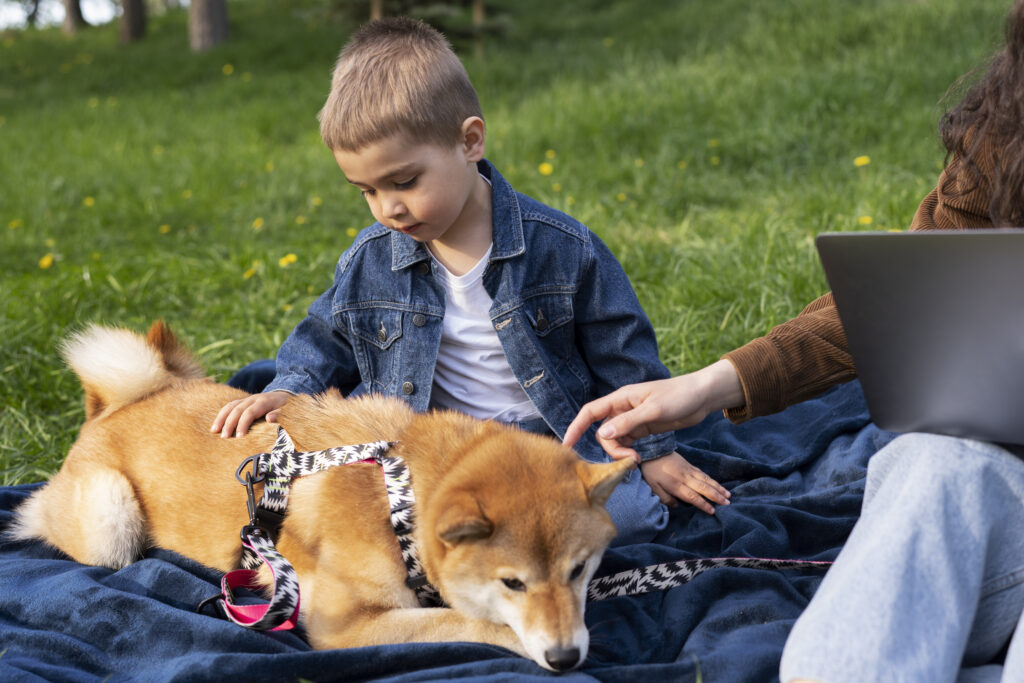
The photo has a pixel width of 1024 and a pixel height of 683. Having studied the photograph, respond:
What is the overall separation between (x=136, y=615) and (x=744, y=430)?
7.21ft

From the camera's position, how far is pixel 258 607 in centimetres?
237

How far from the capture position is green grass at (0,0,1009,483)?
438 cm

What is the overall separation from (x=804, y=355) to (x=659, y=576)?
700 mm

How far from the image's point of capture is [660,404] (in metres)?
2.18

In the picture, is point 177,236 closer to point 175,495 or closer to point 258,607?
point 175,495

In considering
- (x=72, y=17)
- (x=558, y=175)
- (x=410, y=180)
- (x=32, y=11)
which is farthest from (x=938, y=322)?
(x=32, y=11)

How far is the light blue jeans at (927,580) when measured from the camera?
1537 mm

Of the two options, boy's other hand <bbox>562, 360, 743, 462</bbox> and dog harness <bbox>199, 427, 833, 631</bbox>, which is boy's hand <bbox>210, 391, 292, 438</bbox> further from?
boy's other hand <bbox>562, 360, 743, 462</bbox>

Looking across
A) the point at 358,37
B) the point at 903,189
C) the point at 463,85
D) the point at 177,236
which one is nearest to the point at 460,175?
the point at 463,85

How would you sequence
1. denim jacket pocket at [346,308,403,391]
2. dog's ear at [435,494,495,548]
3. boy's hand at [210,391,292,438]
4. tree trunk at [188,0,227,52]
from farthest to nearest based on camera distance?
tree trunk at [188,0,227,52], denim jacket pocket at [346,308,403,391], boy's hand at [210,391,292,438], dog's ear at [435,494,495,548]

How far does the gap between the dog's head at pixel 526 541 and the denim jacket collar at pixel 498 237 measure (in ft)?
2.67

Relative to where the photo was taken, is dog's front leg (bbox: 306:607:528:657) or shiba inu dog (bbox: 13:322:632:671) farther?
dog's front leg (bbox: 306:607:528:657)

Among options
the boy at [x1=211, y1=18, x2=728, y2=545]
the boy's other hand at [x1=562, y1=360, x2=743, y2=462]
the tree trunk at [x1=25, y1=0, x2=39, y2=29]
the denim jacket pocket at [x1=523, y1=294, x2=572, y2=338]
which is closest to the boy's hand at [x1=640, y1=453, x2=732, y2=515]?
the boy at [x1=211, y1=18, x2=728, y2=545]

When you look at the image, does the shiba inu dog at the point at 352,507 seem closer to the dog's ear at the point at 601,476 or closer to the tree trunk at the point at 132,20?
the dog's ear at the point at 601,476
